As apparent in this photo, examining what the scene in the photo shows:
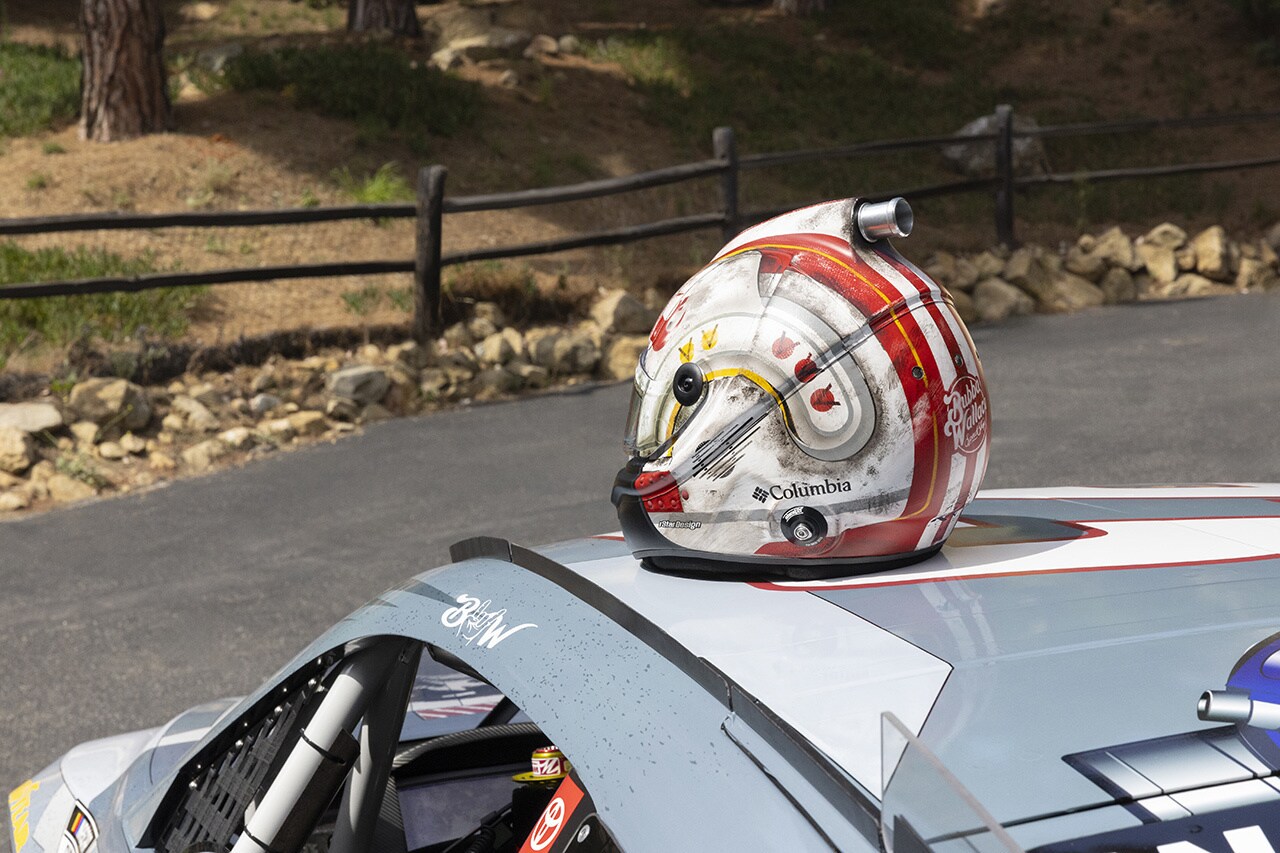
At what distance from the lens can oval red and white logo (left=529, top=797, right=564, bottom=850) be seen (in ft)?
5.24

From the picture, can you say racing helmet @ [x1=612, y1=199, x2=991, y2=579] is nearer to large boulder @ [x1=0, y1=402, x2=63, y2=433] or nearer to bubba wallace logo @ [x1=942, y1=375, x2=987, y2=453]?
bubba wallace logo @ [x1=942, y1=375, x2=987, y2=453]

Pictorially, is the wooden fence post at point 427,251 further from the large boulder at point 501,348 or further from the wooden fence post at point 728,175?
the wooden fence post at point 728,175

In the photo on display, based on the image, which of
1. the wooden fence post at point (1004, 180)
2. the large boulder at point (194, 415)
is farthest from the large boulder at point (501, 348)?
the wooden fence post at point (1004, 180)

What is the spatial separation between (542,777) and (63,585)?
198 inches

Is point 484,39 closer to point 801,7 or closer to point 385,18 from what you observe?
point 385,18

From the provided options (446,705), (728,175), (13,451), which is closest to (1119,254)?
(728,175)

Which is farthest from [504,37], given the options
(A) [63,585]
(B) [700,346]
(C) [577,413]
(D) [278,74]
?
(B) [700,346]

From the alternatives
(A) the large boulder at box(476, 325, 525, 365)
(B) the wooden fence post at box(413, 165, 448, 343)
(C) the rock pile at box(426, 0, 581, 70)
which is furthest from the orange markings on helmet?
(C) the rock pile at box(426, 0, 581, 70)

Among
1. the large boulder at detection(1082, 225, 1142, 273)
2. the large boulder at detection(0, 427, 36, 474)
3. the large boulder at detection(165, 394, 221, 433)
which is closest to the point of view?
the large boulder at detection(0, 427, 36, 474)

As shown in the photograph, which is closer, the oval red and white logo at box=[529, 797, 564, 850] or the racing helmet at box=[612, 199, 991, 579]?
the oval red and white logo at box=[529, 797, 564, 850]

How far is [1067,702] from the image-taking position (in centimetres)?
126

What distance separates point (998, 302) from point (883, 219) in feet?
32.5

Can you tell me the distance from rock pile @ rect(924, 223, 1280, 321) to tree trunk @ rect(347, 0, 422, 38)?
26.1 feet
